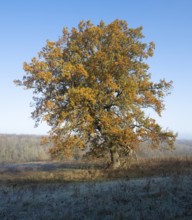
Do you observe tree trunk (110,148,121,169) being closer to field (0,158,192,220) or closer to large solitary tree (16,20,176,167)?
large solitary tree (16,20,176,167)

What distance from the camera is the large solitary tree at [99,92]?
80.1ft

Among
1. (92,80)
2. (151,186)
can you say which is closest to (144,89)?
(92,80)

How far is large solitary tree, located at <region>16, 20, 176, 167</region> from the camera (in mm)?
24422

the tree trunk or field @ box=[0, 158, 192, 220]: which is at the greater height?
the tree trunk

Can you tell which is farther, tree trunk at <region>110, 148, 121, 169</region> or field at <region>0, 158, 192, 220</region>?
tree trunk at <region>110, 148, 121, 169</region>

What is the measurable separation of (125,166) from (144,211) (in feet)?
52.2

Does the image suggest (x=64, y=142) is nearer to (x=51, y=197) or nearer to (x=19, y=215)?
(x=51, y=197)

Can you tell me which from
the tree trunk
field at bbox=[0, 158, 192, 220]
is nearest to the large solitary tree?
the tree trunk

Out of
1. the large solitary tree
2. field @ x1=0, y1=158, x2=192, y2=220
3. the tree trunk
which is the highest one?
the large solitary tree

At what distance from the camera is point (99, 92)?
25.3 metres

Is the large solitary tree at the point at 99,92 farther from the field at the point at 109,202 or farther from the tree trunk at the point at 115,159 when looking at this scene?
the field at the point at 109,202

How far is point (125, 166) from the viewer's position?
2656 cm

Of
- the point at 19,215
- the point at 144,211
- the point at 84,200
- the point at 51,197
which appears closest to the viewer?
the point at 144,211

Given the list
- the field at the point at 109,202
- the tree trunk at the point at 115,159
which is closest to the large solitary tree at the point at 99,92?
the tree trunk at the point at 115,159
